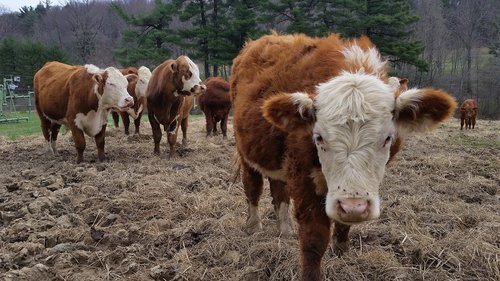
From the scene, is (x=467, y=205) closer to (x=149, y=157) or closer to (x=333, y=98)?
(x=333, y=98)

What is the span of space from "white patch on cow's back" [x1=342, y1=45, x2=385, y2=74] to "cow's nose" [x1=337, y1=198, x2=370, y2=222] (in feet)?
→ 3.13

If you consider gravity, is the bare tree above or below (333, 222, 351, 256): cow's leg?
above

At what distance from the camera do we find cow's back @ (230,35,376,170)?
3.09 meters

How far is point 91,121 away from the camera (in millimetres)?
7996

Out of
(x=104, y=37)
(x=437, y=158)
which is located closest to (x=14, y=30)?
(x=104, y=37)

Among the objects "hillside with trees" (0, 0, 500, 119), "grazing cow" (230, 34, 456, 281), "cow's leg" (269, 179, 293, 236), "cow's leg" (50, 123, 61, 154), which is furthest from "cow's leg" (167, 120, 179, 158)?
"hillside with trees" (0, 0, 500, 119)

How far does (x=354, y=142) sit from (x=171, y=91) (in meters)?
6.53

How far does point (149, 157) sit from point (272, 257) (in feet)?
18.2

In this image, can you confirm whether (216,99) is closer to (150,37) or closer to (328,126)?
(328,126)

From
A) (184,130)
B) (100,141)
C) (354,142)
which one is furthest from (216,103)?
(354,142)

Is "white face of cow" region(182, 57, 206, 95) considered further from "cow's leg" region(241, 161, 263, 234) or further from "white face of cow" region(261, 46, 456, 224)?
"white face of cow" region(261, 46, 456, 224)

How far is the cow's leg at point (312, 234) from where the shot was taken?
110 inches

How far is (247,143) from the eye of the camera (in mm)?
3629

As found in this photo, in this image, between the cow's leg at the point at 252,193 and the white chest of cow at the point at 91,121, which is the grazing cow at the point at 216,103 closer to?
the white chest of cow at the point at 91,121
